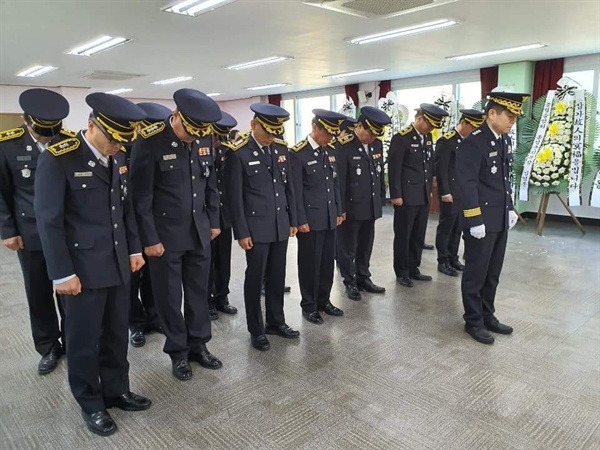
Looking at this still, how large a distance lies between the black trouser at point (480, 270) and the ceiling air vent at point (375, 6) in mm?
2269

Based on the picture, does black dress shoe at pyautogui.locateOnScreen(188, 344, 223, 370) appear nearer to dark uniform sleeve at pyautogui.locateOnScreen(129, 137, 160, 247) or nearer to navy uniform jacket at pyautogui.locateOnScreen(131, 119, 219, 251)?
navy uniform jacket at pyautogui.locateOnScreen(131, 119, 219, 251)

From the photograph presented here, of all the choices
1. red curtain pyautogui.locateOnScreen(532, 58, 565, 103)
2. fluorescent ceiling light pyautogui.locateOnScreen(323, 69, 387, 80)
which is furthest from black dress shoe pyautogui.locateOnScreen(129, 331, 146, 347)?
red curtain pyautogui.locateOnScreen(532, 58, 565, 103)

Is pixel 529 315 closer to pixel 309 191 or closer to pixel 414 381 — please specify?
pixel 414 381

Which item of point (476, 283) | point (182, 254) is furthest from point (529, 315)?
point (182, 254)

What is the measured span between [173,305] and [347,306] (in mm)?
1810

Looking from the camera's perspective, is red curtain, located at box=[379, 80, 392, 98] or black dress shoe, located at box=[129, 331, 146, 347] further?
red curtain, located at box=[379, 80, 392, 98]

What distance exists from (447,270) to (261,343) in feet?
8.67

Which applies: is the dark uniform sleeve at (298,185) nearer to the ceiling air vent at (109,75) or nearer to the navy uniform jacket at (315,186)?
the navy uniform jacket at (315,186)

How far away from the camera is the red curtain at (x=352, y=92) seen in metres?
11.4

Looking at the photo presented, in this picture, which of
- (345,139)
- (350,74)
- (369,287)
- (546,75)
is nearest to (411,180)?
(345,139)

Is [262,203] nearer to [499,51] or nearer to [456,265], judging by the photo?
[456,265]

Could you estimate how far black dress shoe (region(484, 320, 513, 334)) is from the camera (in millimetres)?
3529

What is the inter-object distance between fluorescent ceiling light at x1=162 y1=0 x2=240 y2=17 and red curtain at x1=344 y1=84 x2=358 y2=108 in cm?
709

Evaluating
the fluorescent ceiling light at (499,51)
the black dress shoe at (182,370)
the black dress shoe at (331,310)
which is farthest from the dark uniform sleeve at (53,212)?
the fluorescent ceiling light at (499,51)
